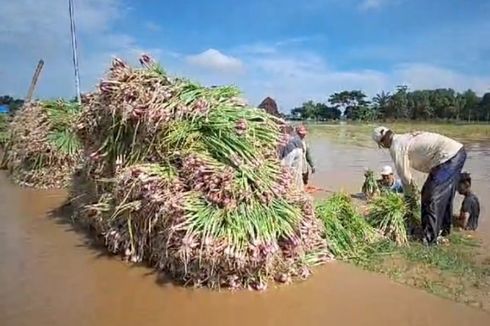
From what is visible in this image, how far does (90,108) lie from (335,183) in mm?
6799

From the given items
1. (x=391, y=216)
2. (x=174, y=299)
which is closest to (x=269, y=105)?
(x=391, y=216)

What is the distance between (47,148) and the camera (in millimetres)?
9805

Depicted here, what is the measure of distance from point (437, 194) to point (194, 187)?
9.17ft

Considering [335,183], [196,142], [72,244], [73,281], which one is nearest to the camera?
[73,281]

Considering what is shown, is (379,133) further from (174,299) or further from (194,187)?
(174,299)

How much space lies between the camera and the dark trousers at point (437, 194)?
5402 millimetres

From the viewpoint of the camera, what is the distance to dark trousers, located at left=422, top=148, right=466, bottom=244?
5.40m

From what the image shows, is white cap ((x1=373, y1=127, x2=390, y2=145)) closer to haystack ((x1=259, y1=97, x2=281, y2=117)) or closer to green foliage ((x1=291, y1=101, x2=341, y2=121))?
haystack ((x1=259, y1=97, x2=281, y2=117))

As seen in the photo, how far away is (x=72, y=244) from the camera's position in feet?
17.6

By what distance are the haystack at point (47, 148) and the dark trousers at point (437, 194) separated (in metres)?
6.57

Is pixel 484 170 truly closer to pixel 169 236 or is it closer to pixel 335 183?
pixel 335 183

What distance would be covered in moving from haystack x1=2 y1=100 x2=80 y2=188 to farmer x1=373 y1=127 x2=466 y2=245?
6.27 meters

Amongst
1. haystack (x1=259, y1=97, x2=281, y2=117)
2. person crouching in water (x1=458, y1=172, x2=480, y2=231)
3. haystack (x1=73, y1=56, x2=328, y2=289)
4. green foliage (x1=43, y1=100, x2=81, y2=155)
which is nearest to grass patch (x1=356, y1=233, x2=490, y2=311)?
haystack (x1=73, y1=56, x2=328, y2=289)

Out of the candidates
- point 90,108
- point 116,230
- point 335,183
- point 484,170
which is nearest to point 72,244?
point 116,230
